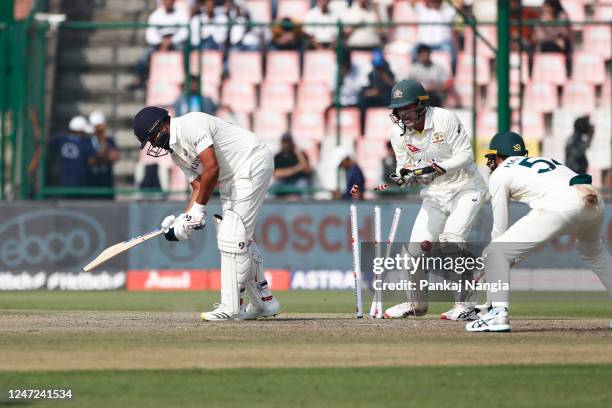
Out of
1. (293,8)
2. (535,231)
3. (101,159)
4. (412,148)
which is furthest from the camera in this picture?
(293,8)

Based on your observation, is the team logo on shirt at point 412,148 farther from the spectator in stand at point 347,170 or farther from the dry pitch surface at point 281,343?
the spectator in stand at point 347,170

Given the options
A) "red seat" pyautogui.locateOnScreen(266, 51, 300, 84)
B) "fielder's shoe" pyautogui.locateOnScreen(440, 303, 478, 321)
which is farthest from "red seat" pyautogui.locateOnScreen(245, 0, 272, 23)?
"fielder's shoe" pyautogui.locateOnScreen(440, 303, 478, 321)

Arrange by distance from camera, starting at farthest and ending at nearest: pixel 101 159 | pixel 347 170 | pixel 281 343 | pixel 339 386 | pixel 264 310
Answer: pixel 101 159
pixel 347 170
pixel 264 310
pixel 281 343
pixel 339 386

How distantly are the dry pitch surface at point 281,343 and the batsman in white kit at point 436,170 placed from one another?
0.84 m

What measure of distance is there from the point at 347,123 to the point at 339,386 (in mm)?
14013

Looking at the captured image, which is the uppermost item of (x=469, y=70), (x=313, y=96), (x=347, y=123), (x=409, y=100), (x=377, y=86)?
(x=469, y=70)

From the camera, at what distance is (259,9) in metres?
24.8

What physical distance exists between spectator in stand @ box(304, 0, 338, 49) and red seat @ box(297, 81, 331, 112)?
695mm

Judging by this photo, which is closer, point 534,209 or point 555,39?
point 534,209

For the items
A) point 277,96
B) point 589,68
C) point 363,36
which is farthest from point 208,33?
point 589,68

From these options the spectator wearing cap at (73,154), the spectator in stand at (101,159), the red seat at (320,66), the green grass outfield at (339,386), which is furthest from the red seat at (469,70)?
the green grass outfield at (339,386)

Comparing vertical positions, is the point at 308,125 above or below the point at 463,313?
above

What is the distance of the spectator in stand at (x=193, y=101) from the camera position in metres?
21.9

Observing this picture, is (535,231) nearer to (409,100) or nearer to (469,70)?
(409,100)
